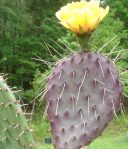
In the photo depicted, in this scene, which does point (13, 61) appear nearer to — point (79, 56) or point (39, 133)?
point (39, 133)

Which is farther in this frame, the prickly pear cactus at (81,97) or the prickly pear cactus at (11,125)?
the prickly pear cactus at (11,125)

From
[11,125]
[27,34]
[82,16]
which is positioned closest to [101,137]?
[27,34]

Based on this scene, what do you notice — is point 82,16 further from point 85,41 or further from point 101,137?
point 101,137

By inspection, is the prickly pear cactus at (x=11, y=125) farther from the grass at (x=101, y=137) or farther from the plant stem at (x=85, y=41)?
the grass at (x=101, y=137)

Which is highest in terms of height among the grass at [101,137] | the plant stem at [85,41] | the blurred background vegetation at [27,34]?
the plant stem at [85,41]

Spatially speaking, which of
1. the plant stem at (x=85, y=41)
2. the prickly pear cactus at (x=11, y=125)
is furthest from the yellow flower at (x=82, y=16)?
the prickly pear cactus at (x=11, y=125)
